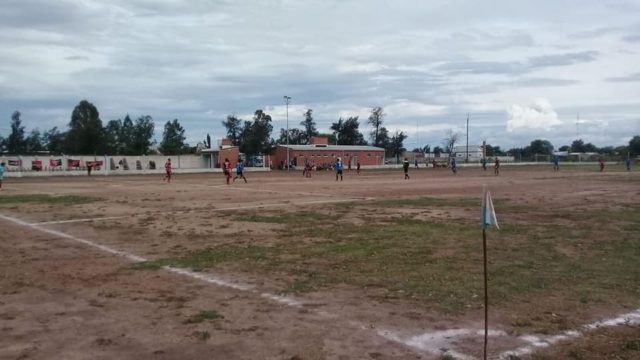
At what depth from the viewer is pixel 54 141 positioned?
11900 cm

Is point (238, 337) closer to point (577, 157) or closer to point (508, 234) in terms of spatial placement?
point (508, 234)

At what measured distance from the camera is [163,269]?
9352 millimetres

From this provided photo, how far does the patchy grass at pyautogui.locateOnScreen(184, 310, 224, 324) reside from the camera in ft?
20.8

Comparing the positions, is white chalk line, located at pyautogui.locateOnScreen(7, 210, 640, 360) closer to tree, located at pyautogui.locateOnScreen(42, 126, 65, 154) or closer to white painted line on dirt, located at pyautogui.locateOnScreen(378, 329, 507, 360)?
white painted line on dirt, located at pyautogui.locateOnScreen(378, 329, 507, 360)

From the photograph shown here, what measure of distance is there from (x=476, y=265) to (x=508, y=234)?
→ 150 inches

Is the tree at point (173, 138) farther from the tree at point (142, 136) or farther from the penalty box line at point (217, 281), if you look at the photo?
the penalty box line at point (217, 281)

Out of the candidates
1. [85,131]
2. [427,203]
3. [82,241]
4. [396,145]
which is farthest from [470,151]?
[82,241]

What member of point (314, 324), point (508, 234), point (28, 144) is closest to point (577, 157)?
point (28, 144)

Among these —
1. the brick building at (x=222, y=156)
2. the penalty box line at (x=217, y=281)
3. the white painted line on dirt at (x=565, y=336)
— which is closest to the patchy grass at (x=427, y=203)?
the penalty box line at (x=217, y=281)

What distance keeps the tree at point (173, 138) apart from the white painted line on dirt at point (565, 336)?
384 ft

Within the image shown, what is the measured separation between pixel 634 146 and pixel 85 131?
120 metres

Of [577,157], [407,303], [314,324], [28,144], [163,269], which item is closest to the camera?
[314,324]

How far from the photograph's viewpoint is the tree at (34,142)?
117 meters

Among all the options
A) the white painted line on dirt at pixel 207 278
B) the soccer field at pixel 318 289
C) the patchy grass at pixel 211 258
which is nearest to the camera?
the soccer field at pixel 318 289
